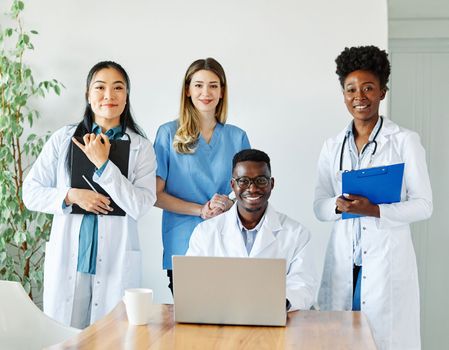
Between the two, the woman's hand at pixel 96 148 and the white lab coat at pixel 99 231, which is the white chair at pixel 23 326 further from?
the woman's hand at pixel 96 148

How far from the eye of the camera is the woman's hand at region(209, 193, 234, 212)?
328 cm

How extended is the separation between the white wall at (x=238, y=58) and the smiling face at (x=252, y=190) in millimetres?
1253

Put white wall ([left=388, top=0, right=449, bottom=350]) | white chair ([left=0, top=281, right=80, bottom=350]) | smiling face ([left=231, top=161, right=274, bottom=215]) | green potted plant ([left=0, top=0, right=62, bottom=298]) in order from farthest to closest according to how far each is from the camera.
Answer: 1. white wall ([left=388, top=0, right=449, bottom=350])
2. green potted plant ([left=0, top=0, right=62, bottom=298])
3. smiling face ([left=231, top=161, right=274, bottom=215])
4. white chair ([left=0, top=281, right=80, bottom=350])

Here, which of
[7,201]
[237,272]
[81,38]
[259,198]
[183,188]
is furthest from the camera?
[81,38]

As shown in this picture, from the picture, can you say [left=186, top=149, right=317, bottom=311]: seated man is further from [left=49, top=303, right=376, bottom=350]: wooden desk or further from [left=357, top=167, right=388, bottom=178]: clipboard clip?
[left=49, top=303, right=376, bottom=350]: wooden desk

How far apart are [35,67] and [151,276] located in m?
1.39

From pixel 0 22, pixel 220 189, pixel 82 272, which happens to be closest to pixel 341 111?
pixel 220 189

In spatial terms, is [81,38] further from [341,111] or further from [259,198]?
[259,198]

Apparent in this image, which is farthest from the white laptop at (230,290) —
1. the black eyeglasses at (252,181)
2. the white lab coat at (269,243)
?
the black eyeglasses at (252,181)

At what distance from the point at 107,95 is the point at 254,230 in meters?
0.94

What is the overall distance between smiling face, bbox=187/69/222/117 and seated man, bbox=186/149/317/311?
562mm

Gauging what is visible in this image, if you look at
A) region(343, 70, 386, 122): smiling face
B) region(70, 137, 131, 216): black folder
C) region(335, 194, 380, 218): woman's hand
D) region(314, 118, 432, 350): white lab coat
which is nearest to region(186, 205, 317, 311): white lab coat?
region(335, 194, 380, 218): woman's hand

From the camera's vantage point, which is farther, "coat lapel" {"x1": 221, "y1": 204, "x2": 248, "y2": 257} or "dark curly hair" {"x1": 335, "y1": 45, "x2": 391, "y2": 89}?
"dark curly hair" {"x1": 335, "y1": 45, "x2": 391, "y2": 89}

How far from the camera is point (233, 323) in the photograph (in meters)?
2.17
